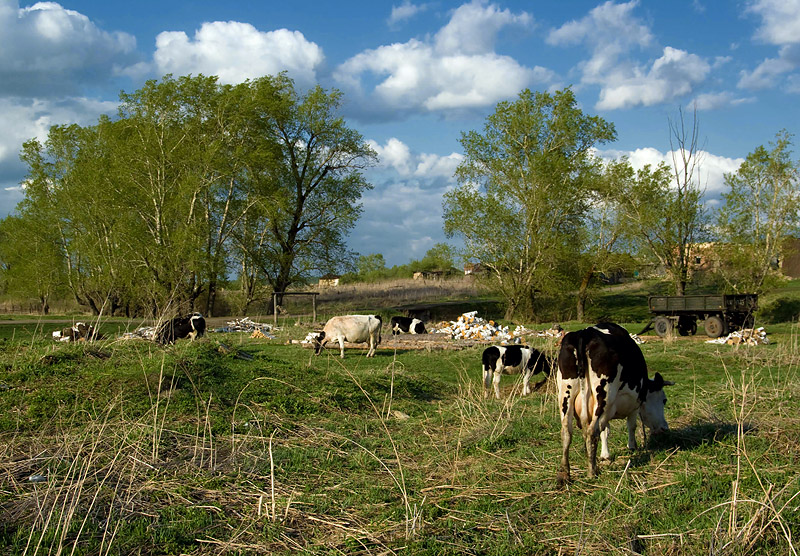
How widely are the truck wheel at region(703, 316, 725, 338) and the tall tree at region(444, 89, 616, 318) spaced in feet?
41.5

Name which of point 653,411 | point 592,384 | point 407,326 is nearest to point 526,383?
point 653,411

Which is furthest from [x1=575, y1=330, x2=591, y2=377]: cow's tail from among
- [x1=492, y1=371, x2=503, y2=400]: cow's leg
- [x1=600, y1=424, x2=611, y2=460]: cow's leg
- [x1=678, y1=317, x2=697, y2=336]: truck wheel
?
[x1=678, y1=317, x2=697, y2=336]: truck wheel

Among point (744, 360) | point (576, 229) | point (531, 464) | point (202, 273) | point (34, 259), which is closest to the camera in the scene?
point (531, 464)

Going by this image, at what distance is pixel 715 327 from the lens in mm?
27094

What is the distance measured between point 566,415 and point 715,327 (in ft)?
78.6

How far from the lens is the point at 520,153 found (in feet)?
137

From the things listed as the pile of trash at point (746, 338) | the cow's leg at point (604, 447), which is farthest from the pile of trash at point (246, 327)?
the cow's leg at point (604, 447)

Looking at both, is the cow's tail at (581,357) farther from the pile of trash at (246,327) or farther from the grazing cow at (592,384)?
the pile of trash at (246,327)

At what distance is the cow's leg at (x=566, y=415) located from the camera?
20.0 ft

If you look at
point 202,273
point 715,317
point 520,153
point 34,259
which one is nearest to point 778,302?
point 715,317

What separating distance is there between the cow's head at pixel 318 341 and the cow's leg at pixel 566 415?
42.5ft

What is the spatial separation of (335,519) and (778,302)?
4035 centimetres

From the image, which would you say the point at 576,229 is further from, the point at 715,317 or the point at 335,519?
the point at 335,519

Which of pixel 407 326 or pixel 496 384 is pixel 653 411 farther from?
pixel 407 326
